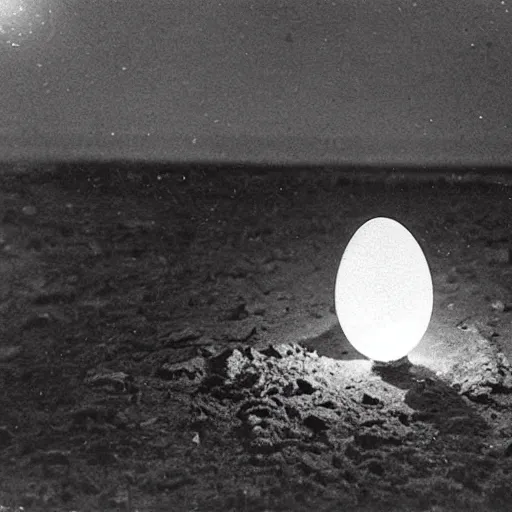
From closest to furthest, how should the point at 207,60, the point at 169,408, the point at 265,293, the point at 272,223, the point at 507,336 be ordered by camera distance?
the point at 169,408, the point at 507,336, the point at 265,293, the point at 272,223, the point at 207,60

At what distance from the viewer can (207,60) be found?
5.21 feet

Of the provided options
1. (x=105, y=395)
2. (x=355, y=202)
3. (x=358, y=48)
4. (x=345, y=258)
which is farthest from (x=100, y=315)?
(x=358, y=48)

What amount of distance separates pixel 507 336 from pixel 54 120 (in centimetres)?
100

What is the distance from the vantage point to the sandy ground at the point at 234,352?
2.83 ft

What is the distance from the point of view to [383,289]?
3.18 feet

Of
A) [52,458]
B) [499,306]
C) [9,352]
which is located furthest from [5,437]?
[499,306]

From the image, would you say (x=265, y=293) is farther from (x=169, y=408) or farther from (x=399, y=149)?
(x=399, y=149)

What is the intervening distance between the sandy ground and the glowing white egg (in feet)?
0.28

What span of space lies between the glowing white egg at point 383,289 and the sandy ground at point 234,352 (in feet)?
0.28

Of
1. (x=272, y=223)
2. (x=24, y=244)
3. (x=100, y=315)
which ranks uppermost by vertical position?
(x=272, y=223)

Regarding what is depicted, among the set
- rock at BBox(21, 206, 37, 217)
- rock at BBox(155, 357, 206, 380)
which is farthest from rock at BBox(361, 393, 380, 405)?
rock at BBox(21, 206, 37, 217)

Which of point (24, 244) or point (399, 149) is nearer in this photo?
point (24, 244)

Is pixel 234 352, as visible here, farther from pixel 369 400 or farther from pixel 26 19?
pixel 26 19

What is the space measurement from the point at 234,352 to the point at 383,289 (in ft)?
0.81
